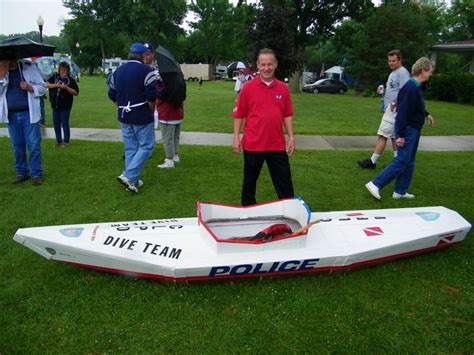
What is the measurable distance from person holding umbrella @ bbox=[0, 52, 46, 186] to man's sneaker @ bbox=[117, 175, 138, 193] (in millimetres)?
1542

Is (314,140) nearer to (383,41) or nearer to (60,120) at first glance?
(60,120)

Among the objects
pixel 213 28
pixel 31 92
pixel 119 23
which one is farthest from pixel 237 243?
pixel 213 28

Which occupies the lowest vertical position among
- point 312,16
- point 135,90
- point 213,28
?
point 135,90

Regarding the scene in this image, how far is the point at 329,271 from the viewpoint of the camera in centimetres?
377

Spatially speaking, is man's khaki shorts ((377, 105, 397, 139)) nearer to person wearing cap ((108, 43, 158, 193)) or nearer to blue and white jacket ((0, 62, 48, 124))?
person wearing cap ((108, 43, 158, 193))

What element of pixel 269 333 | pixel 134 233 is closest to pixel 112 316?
pixel 134 233

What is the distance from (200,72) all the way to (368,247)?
5790cm

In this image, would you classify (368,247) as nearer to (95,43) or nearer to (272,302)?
(272,302)

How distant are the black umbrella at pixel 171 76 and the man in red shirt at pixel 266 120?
2.44m

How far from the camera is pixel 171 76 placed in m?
6.54

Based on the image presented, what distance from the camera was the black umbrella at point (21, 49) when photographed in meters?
5.61

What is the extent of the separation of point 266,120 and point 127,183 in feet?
8.32

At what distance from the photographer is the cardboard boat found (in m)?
3.53

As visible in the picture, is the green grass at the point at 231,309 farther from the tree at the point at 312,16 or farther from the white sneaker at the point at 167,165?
the tree at the point at 312,16
